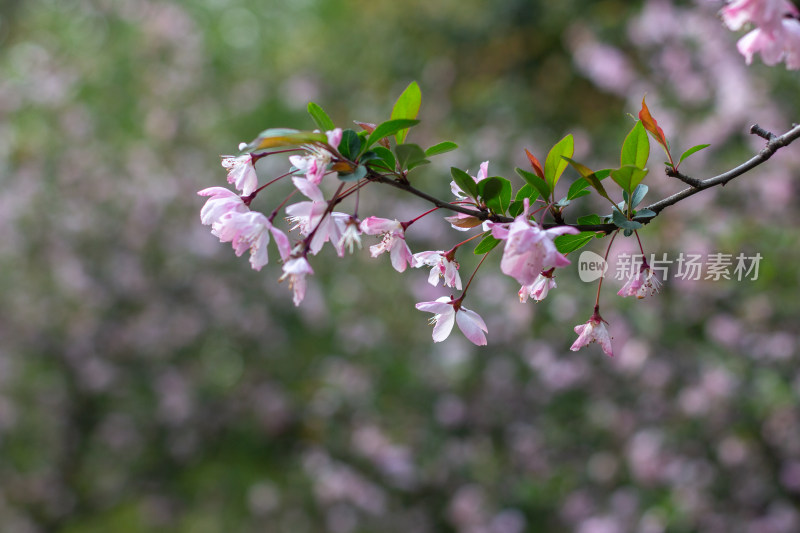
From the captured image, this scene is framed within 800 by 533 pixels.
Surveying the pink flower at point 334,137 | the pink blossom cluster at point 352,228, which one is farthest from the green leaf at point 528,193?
the pink flower at point 334,137

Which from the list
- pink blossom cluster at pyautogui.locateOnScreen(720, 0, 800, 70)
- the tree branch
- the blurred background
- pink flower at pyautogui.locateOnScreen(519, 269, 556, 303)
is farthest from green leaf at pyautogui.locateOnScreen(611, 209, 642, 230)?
the blurred background

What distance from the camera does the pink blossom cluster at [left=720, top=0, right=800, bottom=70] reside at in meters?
0.72

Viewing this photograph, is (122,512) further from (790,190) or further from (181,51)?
(790,190)

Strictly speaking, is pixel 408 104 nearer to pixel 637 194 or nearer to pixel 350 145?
pixel 350 145

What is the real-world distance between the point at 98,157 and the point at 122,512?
2884mm

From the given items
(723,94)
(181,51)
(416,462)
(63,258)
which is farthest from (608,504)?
(181,51)

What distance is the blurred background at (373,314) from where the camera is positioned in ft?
8.63

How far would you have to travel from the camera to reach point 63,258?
4109mm

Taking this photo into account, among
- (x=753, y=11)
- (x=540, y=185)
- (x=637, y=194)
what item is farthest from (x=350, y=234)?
(x=753, y=11)

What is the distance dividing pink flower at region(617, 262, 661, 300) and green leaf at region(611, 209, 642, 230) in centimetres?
9

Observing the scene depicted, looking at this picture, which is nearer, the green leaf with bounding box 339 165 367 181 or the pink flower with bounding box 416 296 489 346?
the green leaf with bounding box 339 165 367 181

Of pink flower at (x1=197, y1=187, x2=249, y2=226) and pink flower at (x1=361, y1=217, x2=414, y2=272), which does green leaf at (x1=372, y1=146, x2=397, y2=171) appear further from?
pink flower at (x1=197, y1=187, x2=249, y2=226)

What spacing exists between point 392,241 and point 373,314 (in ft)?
10.8

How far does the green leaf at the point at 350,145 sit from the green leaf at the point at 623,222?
296 millimetres
